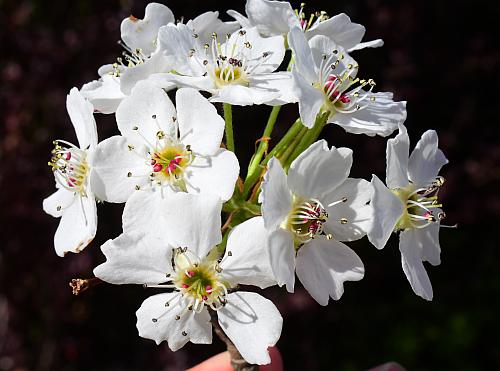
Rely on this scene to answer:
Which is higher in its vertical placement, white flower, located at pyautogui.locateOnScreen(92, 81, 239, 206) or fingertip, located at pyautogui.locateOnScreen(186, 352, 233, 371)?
white flower, located at pyautogui.locateOnScreen(92, 81, 239, 206)

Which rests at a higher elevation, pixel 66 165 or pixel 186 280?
pixel 66 165

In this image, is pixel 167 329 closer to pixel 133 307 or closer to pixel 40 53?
pixel 40 53

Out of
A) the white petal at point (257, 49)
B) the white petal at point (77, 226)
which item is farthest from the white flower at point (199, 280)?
the white petal at point (257, 49)

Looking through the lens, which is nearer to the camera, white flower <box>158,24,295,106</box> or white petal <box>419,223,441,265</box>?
white flower <box>158,24,295,106</box>

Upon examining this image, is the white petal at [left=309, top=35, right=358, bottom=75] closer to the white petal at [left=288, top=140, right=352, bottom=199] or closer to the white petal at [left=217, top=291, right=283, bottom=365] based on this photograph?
the white petal at [left=288, top=140, right=352, bottom=199]

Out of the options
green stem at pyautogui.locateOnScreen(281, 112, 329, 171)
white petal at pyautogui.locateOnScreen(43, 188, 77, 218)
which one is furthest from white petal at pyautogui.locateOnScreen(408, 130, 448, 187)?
white petal at pyautogui.locateOnScreen(43, 188, 77, 218)

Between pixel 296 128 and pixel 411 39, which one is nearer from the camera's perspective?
pixel 296 128

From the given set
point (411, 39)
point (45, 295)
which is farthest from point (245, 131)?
point (45, 295)
